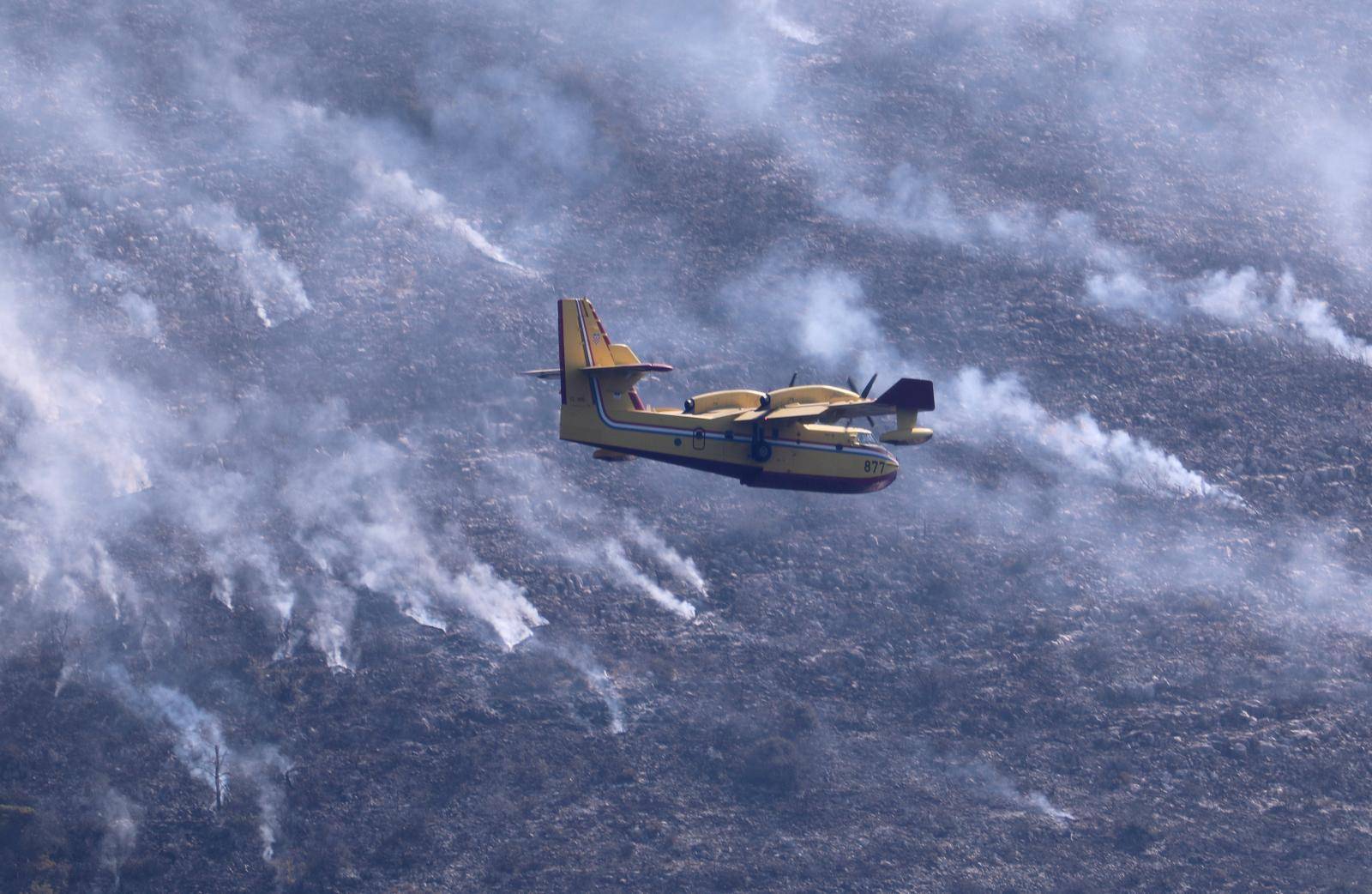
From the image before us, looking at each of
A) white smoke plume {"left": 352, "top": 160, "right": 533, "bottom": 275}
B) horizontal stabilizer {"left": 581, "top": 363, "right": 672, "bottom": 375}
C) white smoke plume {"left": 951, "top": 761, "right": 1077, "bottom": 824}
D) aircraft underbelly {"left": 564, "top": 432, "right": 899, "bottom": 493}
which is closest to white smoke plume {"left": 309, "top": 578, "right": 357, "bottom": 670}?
white smoke plume {"left": 352, "top": 160, "right": 533, "bottom": 275}

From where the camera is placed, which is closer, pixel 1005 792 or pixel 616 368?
pixel 616 368

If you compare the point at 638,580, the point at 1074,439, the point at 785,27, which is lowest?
the point at 638,580

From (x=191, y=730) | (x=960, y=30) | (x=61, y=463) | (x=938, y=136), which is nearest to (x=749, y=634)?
(x=191, y=730)

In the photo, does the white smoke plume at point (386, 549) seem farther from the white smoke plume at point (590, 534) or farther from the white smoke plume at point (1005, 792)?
the white smoke plume at point (1005, 792)

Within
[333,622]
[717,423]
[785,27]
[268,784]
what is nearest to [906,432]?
[717,423]

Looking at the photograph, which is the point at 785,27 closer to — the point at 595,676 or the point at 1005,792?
the point at 595,676

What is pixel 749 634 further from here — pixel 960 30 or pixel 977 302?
pixel 960 30

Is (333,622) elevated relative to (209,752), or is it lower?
elevated

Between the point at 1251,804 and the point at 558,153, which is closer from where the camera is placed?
the point at 1251,804
